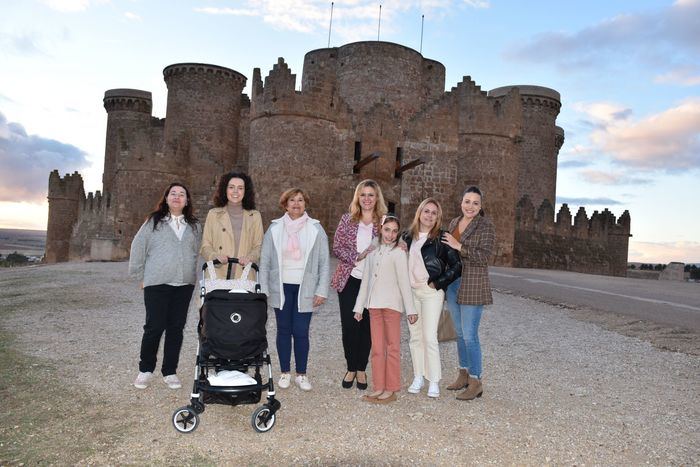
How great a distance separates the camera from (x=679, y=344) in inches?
304

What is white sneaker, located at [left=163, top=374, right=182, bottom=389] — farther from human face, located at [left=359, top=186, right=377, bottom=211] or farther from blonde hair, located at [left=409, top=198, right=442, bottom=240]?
blonde hair, located at [left=409, top=198, right=442, bottom=240]

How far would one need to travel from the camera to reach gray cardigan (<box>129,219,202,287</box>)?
5.26 metres

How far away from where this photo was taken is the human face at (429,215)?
17.5ft

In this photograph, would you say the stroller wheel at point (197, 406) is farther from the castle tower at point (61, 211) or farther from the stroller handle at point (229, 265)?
the castle tower at point (61, 211)

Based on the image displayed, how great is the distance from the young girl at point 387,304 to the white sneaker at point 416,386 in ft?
0.98

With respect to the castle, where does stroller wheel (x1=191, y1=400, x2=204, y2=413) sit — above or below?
below

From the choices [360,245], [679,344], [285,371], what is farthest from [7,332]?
[679,344]

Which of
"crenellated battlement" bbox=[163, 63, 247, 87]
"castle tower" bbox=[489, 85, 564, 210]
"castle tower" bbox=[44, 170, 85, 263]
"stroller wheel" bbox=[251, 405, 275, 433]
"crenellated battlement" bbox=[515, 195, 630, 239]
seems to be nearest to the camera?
"stroller wheel" bbox=[251, 405, 275, 433]

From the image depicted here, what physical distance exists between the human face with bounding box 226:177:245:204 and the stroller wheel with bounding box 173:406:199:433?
6.17 ft

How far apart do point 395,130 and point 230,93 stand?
11729 millimetres

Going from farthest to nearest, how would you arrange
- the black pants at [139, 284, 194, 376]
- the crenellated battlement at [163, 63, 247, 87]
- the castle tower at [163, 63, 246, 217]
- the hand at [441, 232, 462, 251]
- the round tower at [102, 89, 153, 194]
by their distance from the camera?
1. the round tower at [102, 89, 153, 194]
2. the crenellated battlement at [163, 63, 247, 87]
3. the castle tower at [163, 63, 246, 217]
4. the black pants at [139, 284, 194, 376]
5. the hand at [441, 232, 462, 251]

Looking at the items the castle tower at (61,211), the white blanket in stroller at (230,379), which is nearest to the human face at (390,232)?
the white blanket in stroller at (230,379)

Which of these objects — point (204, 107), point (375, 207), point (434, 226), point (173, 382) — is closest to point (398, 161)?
A: point (204, 107)

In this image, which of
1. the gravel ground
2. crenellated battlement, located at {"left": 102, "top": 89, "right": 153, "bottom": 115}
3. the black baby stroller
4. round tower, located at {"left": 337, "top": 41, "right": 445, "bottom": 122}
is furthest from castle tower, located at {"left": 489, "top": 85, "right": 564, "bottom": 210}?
the black baby stroller
